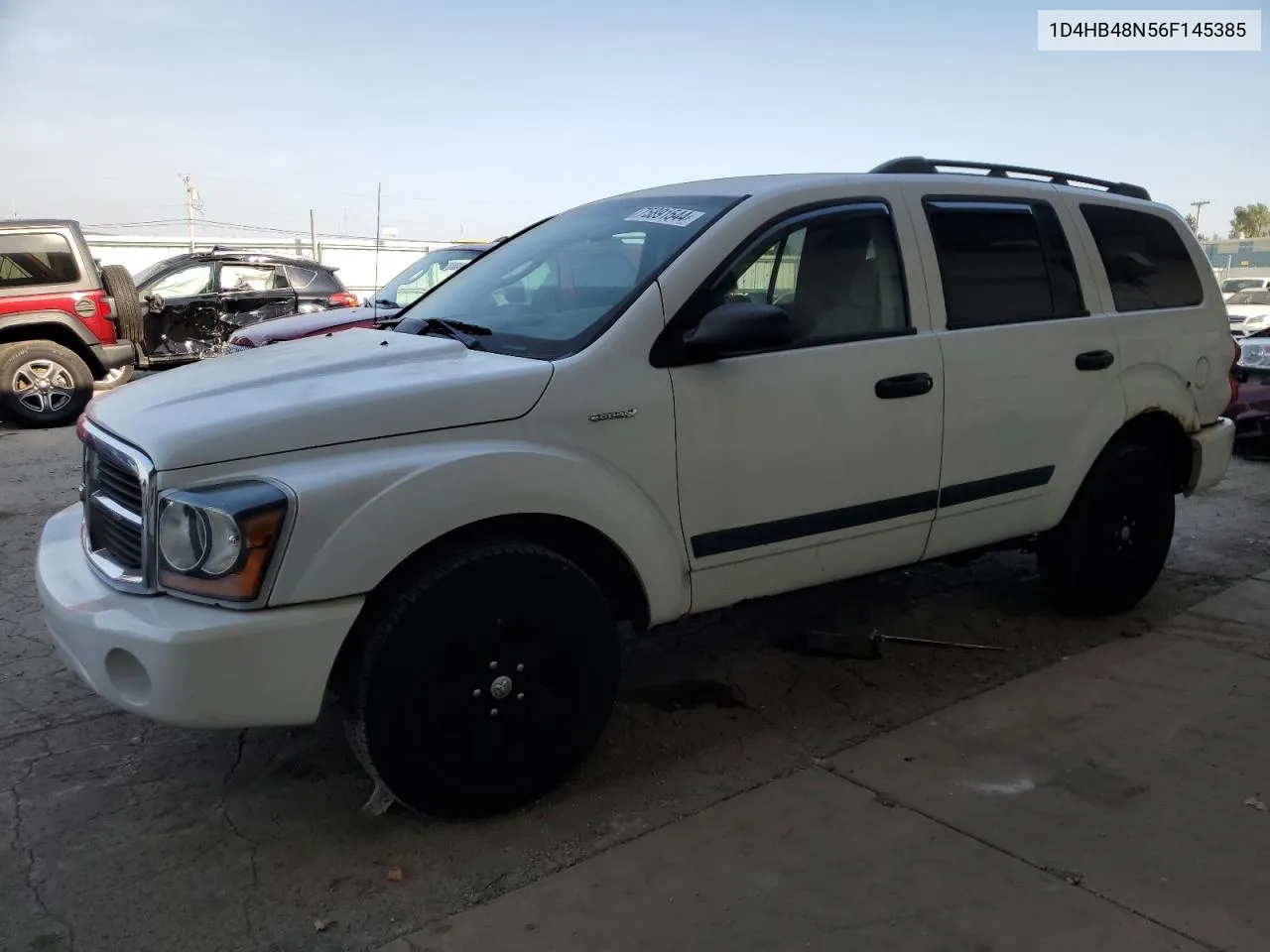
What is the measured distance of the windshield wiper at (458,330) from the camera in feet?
11.2

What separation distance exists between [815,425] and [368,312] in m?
5.39

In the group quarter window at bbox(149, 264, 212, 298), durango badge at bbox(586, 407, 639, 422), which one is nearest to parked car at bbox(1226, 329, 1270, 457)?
durango badge at bbox(586, 407, 639, 422)

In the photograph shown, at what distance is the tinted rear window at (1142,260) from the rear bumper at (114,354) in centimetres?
→ 939

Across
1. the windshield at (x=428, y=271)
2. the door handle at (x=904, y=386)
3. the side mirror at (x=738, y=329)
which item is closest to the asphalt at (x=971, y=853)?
the door handle at (x=904, y=386)

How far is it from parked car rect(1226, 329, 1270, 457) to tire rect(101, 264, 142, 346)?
1052 centimetres

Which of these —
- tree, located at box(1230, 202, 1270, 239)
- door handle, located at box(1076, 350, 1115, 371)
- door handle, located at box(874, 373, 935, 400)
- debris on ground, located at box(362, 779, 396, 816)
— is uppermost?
tree, located at box(1230, 202, 1270, 239)

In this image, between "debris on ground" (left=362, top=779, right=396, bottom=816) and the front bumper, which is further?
"debris on ground" (left=362, top=779, right=396, bottom=816)

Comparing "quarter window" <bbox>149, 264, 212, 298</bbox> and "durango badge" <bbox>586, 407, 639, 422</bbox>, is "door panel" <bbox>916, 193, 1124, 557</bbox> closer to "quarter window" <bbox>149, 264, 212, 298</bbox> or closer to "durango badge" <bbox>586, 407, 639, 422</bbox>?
"durango badge" <bbox>586, 407, 639, 422</bbox>

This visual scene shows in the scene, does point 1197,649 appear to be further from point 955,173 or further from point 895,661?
point 955,173

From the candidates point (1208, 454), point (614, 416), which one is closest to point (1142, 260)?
point (1208, 454)

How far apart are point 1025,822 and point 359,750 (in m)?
1.90

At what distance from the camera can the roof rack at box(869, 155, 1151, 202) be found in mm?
4090

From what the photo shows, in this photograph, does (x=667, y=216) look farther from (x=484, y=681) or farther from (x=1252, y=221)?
(x=1252, y=221)

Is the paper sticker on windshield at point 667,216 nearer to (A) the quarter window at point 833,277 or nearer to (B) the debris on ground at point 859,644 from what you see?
(A) the quarter window at point 833,277
